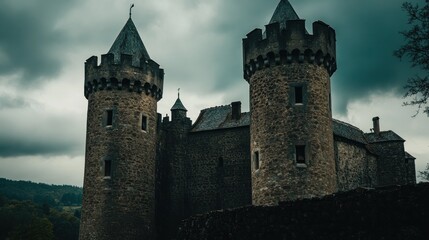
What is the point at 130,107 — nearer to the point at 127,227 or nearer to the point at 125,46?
the point at 125,46

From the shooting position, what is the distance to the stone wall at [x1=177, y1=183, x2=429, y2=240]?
888cm

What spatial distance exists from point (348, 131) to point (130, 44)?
1710 centimetres

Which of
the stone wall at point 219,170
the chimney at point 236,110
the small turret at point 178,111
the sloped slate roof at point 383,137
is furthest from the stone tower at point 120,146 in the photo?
the sloped slate roof at point 383,137

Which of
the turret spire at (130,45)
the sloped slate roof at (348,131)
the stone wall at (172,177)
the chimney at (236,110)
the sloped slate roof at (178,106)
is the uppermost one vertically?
the turret spire at (130,45)

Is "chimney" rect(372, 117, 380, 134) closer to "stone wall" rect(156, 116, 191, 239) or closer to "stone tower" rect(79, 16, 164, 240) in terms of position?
"stone wall" rect(156, 116, 191, 239)

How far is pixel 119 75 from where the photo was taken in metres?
29.5

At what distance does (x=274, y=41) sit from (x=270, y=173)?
627cm

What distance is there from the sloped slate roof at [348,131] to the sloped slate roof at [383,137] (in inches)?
28.2

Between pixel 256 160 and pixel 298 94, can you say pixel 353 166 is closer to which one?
pixel 298 94

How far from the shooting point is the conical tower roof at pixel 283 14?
2650 centimetres

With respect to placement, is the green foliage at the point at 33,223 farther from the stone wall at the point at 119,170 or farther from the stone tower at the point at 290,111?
the stone tower at the point at 290,111

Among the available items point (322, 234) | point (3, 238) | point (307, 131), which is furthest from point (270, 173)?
point (3, 238)

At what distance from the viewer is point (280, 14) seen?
2694 cm

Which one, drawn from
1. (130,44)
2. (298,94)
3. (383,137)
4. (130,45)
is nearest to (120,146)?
(130,45)
